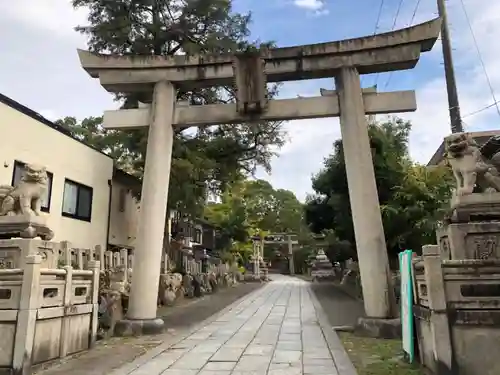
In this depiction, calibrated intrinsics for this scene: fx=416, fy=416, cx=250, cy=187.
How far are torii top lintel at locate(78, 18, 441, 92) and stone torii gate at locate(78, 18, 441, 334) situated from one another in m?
0.02

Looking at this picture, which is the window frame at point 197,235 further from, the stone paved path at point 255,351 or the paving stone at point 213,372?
the paving stone at point 213,372

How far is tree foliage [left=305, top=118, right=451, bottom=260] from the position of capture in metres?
13.1

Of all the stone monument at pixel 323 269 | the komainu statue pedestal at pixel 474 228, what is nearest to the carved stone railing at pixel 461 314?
the komainu statue pedestal at pixel 474 228

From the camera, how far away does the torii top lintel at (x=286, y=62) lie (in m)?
8.84

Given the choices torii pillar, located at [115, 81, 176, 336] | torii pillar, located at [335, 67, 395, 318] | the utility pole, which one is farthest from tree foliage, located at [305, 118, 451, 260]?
torii pillar, located at [115, 81, 176, 336]

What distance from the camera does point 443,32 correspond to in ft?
41.2

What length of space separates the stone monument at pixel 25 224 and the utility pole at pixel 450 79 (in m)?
10.2

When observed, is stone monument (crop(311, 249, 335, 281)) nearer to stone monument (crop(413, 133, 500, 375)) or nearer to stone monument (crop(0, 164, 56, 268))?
stone monument (crop(413, 133, 500, 375))

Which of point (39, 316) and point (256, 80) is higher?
point (256, 80)

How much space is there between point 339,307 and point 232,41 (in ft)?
34.8

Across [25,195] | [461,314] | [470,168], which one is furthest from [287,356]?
[25,195]

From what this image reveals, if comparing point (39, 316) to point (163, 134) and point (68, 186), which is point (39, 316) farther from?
point (68, 186)

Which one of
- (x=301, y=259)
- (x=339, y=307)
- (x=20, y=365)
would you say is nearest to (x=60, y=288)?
(x=20, y=365)

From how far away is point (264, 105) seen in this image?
917 centimetres
